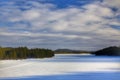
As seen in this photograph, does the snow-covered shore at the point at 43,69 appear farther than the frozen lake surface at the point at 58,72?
Yes

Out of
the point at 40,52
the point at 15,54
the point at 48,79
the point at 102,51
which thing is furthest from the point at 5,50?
the point at 102,51

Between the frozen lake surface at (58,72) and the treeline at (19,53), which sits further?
the treeline at (19,53)

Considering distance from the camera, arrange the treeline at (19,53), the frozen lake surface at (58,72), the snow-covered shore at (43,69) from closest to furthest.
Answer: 1. the frozen lake surface at (58,72)
2. the snow-covered shore at (43,69)
3. the treeline at (19,53)

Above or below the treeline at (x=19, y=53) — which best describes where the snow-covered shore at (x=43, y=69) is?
below

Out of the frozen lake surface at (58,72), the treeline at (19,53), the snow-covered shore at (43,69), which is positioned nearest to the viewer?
the frozen lake surface at (58,72)

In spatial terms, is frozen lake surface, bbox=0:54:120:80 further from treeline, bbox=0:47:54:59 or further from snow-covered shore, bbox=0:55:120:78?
treeline, bbox=0:47:54:59

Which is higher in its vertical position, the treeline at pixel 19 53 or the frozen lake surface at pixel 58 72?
the treeline at pixel 19 53

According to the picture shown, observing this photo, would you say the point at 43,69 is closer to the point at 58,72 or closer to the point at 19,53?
the point at 58,72

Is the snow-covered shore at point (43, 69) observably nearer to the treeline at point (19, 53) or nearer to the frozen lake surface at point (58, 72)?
the frozen lake surface at point (58, 72)

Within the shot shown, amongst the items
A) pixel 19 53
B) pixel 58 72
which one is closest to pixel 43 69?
pixel 58 72

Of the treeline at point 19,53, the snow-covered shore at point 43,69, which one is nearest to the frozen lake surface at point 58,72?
the snow-covered shore at point 43,69

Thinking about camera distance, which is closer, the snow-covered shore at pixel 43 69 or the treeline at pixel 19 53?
the snow-covered shore at pixel 43 69

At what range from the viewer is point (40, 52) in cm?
9488

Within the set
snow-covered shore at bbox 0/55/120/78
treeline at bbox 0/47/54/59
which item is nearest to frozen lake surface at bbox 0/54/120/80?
snow-covered shore at bbox 0/55/120/78
